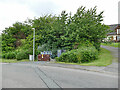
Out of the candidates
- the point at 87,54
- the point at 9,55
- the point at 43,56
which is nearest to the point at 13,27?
the point at 9,55

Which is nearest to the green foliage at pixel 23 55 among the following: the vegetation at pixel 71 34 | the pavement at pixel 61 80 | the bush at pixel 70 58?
the vegetation at pixel 71 34

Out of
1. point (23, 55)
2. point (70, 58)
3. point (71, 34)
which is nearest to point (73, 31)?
point (71, 34)

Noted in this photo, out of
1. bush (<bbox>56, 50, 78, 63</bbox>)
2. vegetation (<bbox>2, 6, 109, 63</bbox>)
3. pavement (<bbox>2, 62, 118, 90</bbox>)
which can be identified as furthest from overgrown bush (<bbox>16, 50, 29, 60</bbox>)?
pavement (<bbox>2, 62, 118, 90</bbox>)

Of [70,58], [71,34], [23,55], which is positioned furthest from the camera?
[23,55]

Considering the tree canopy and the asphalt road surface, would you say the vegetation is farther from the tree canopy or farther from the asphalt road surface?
the asphalt road surface

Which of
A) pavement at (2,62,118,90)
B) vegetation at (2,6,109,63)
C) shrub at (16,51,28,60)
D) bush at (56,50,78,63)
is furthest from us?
shrub at (16,51,28,60)

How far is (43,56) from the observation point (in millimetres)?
12188

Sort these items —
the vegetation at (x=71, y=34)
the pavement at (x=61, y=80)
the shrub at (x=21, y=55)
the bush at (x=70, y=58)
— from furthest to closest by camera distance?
the shrub at (x=21, y=55) → the vegetation at (x=71, y=34) → the bush at (x=70, y=58) → the pavement at (x=61, y=80)

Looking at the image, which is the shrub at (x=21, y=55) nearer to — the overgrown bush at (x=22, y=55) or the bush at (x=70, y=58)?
the overgrown bush at (x=22, y=55)

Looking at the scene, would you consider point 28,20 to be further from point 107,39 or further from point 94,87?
point 94,87

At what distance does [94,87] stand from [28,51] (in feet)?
39.7

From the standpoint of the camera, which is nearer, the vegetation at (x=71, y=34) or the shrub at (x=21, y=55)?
the vegetation at (x=71, y=34)

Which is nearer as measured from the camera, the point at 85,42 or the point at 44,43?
the point at 85,42

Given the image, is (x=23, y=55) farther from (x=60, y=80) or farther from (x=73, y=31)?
(x=60, y=80)
